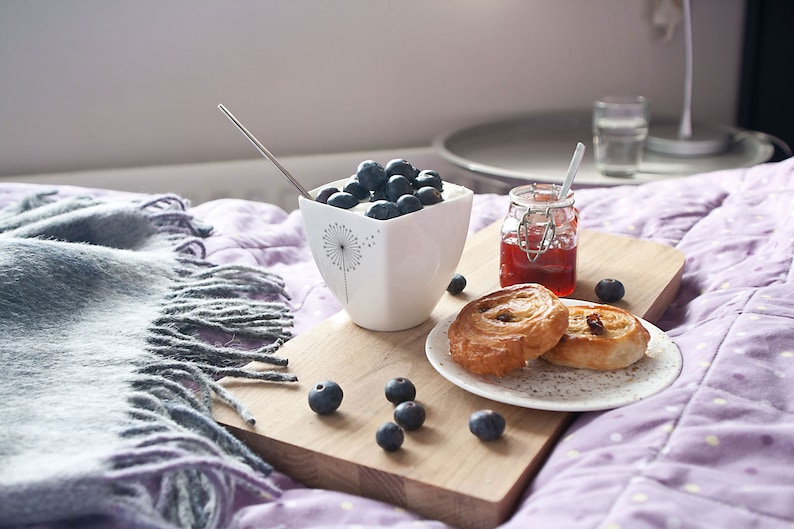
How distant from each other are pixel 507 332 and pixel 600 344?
3.5 inches

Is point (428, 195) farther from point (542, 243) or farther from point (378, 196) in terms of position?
point (542, 243)

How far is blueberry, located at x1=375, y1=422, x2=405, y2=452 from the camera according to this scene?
710 millimetres

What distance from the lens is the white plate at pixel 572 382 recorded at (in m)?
0.75

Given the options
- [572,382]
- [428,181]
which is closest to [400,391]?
[572,382]

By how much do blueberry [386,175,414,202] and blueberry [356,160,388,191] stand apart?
15 mm

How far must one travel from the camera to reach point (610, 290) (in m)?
1.01

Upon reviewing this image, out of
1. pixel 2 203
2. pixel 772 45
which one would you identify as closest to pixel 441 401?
pixel 2 203

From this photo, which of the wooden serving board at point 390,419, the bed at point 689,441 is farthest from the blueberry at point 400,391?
the bed at point 689,441

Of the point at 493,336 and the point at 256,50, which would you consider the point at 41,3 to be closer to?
the point at 256,50

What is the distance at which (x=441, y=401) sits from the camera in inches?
31.2

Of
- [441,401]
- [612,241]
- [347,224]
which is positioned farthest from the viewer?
[612,241]

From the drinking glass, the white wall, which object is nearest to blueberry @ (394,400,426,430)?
the drinking glass

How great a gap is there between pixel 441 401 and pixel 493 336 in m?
0.08

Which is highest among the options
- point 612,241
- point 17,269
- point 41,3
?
point 41,3
